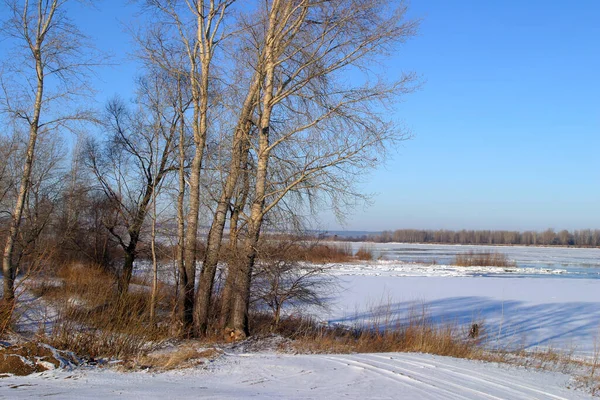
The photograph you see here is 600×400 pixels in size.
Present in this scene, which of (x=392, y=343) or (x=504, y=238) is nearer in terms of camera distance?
(x=392, y=343)

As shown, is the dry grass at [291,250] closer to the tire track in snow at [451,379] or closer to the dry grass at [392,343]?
the dry grass at [392,343]

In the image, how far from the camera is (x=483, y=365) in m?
8.16

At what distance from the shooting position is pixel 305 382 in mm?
5934

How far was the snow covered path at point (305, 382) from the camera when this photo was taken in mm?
5164

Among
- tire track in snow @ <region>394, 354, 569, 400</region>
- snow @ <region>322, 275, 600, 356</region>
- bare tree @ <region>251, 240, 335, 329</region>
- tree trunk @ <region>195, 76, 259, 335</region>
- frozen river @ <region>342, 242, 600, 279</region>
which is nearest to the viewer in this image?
tire track in snow @ <region>394, 354, 569, 400</region>

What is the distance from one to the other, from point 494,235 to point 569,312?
126 meters

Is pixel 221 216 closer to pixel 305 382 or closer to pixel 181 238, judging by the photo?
pixel 181 238

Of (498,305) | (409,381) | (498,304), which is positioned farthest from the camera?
(498,304)

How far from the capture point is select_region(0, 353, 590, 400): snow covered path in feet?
16.9

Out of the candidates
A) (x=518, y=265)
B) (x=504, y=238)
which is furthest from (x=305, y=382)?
(x=504, y=238)

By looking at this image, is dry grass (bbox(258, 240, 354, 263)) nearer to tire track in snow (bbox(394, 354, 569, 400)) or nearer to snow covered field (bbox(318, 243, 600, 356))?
snow covered field (bbox(318, 243, 600, 356))

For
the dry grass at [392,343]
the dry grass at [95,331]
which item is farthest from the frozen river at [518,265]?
the dry grass at [95,331]

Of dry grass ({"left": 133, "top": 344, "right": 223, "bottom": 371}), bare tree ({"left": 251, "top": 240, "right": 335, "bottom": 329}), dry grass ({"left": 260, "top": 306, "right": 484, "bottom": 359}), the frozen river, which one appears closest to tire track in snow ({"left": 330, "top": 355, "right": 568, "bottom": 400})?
dry grass ({"left": 260, "top": 306, "right": 484, "bottom": 359})

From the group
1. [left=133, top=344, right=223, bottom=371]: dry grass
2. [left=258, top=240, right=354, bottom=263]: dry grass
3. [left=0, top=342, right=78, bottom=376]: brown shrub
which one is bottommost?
[left=133, top=344, right=223, bottom=371]: dry grass
